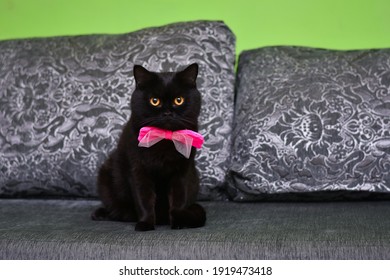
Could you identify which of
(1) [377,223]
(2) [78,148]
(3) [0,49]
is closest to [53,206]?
(2) [78,148]

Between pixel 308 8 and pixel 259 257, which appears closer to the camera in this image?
pixel 259 257

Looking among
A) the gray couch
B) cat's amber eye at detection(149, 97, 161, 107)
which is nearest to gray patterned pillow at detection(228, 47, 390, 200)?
the gray couch

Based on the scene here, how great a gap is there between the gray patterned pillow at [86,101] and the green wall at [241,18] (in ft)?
0.98

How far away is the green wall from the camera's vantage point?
2201 mm

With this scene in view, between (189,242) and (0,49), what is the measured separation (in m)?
1.27

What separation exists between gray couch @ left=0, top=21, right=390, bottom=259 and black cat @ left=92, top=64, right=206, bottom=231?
0.31 feet

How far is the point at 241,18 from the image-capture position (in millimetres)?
2268

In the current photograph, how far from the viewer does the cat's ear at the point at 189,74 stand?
147 centimetres

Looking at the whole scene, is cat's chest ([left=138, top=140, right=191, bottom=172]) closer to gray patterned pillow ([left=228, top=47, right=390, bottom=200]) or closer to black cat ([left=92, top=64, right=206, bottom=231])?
black cat ([left=92, top=64, right=206, bottom=231])

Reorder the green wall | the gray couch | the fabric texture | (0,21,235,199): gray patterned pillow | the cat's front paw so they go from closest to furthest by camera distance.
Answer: the fabric texture → the cat's front paw → the gray couch → (0,21,235,199): gray patterned pillow → the green wall

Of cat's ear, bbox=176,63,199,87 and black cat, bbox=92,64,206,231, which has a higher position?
cat's ear, bbox=176,63,199,87

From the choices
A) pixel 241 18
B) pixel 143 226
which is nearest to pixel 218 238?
pixel 143 226

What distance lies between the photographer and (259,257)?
115cm
